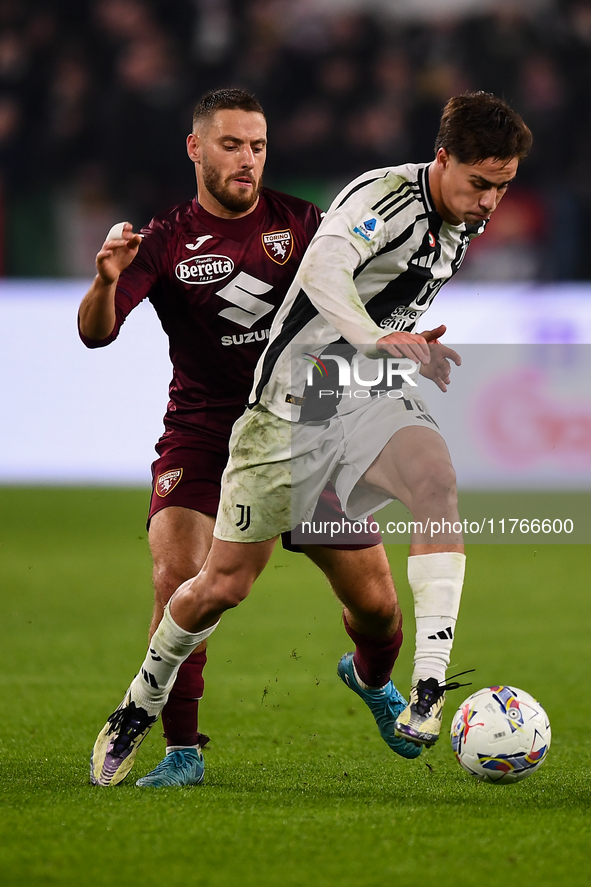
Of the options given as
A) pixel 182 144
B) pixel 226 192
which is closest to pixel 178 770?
pixel 226 192

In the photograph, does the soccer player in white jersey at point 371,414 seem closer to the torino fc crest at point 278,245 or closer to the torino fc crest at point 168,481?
the torino fc crest at point 168,481

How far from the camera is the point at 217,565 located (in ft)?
12.8

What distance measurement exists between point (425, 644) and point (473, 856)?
593 mm

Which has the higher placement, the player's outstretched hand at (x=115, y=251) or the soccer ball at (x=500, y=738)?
the player's outstretched hand at (x=115, y=251)

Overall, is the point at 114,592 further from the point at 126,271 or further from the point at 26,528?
the point at 126,271

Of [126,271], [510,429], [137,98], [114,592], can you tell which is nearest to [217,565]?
[126,271]

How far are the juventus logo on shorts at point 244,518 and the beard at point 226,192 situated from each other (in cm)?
127

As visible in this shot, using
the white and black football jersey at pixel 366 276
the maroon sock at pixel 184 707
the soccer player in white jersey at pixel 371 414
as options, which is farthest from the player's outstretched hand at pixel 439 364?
the maroon sock at pixel 184 707

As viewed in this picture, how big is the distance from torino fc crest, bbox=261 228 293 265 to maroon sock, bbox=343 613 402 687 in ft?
4.61

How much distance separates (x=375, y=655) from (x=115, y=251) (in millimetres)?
1812

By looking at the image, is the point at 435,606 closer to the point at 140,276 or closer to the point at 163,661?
the point at 163,661

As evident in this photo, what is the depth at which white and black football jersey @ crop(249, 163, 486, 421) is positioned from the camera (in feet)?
11.6

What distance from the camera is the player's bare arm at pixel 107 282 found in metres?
3.90

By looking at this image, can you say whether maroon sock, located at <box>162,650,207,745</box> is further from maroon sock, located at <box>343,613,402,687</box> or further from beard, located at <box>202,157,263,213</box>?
beard, located at <box>202,157,263,213</box>
